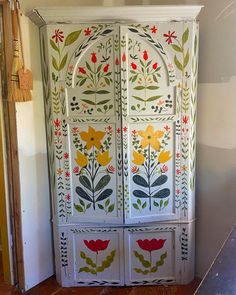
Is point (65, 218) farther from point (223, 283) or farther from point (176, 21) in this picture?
point (176, 21)

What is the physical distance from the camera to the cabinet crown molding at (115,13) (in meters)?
1.88

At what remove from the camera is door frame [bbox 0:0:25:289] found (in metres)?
1.98

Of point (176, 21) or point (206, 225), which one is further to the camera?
point (206, 225)

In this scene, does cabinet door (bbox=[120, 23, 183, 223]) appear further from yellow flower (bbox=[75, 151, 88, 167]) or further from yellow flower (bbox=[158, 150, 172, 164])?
yellow flower (bbox=[75, 151, 88, 167])

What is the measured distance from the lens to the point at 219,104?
81.4 inches

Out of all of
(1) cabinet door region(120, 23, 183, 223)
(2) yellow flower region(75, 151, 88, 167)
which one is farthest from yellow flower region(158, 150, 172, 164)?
(2) yellow flower region(75, 151, 88, 167)

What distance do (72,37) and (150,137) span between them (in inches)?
31.3

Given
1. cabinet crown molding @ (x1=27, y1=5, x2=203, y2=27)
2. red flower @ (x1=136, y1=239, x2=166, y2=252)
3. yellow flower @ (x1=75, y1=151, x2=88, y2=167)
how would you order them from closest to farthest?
1. cabinet crown molding @ (x1=27, y1=5, x2=203, y2=27)
2. yellow flower @ (x1=75, y1=151, x2=88, y2=167)
3. red flower @ (x1=136, y1=239, x2=166, y2=252)

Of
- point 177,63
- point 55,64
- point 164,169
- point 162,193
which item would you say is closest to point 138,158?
point 164,169

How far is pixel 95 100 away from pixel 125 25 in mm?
489

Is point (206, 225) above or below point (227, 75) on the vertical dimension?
below

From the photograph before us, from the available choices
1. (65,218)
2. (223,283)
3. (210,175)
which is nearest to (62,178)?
(65,218)

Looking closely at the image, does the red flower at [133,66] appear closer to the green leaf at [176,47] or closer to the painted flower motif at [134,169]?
the green leaf at [176,47]

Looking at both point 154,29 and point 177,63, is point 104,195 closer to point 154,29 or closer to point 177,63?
point 177,63
